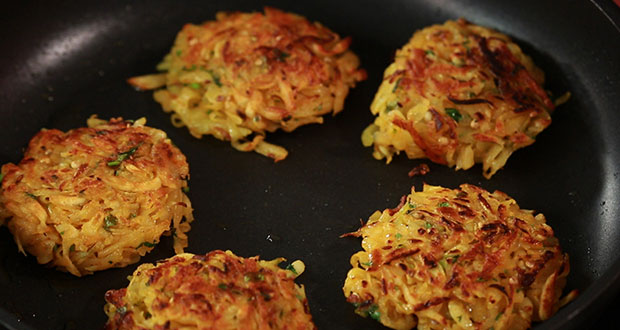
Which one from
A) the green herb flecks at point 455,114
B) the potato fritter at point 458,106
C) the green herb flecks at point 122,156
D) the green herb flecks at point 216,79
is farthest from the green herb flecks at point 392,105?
the green herb flecks at point 122,156

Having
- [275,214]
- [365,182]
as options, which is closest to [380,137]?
[365,182]

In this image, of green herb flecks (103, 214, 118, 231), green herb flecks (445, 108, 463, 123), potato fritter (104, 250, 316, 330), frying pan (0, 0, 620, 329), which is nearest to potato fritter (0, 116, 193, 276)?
green herb flecks (103, 214, 118, 231)

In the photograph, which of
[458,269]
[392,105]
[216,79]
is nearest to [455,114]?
[392,105]

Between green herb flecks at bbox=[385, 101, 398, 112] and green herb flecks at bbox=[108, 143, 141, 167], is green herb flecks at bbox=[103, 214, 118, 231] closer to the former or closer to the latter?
green herb flecks at bbox=[108, 143, 141, 167]

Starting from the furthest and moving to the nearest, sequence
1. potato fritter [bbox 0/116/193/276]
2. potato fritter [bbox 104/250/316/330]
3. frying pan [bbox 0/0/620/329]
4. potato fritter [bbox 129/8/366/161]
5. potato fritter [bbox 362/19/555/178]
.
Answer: potato fritter [bbox 129/8/366/161] → potato fritter [bbox 362/19/555/178] → frying pan [bbox 0/0/620/329] → potato fritter [bbox 0/116/193/276] → potato fritter [bbox 104/250/316/330]

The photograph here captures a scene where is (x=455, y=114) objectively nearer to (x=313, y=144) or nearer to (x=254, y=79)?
(x=313, y=144)
